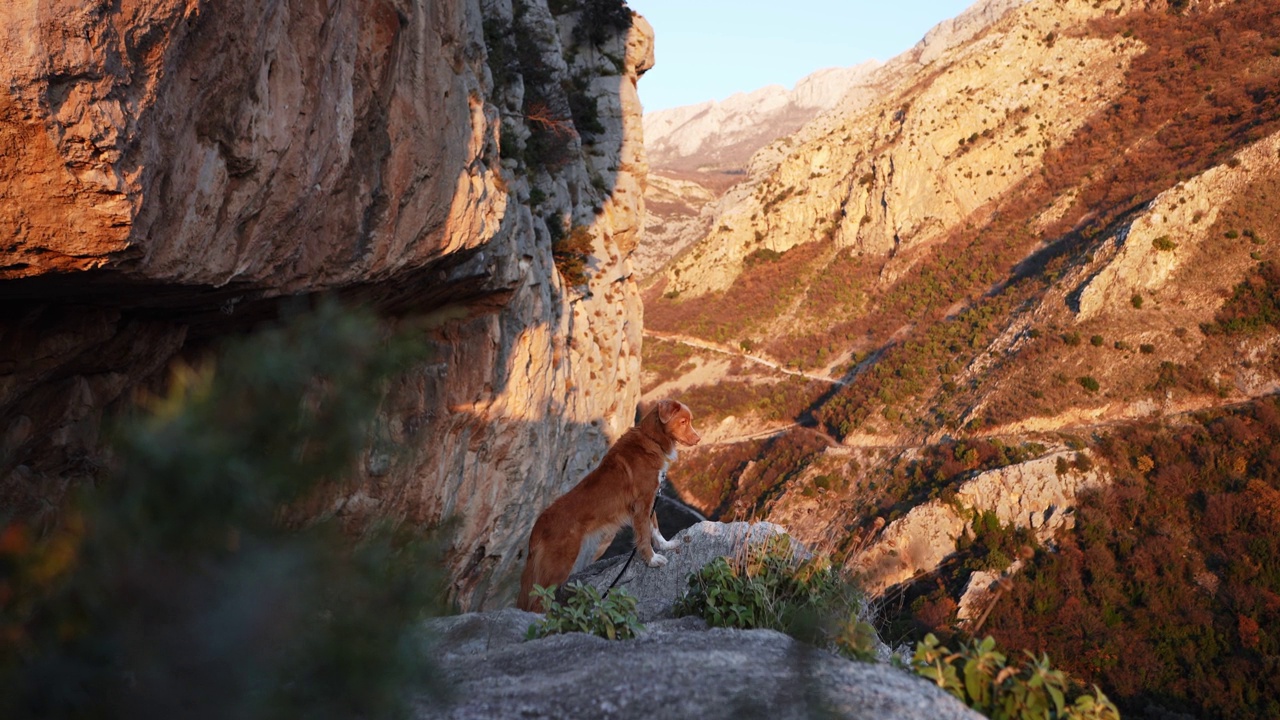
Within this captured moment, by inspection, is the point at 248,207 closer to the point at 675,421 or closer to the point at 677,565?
the point at 675,421

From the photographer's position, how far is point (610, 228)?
2289cm

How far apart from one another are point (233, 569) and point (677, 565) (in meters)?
6.88

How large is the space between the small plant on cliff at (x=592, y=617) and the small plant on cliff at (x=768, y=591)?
2.78 ft

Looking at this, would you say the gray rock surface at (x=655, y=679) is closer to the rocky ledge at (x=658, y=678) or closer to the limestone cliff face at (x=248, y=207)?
the rocky ledge at (x=658, y=678)

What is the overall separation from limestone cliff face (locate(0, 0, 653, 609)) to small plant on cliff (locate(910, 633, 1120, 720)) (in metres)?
2.53

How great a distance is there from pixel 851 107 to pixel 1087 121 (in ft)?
100

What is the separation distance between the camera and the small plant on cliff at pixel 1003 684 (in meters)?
3.75

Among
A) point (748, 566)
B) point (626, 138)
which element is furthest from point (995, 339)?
point (748, 566)

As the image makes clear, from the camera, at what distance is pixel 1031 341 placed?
123ft

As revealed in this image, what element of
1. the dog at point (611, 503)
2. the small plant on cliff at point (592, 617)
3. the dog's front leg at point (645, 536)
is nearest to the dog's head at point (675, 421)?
the dog at point (611, 503)

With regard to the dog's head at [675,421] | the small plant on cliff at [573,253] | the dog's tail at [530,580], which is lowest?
the dog's tail at [530,580]

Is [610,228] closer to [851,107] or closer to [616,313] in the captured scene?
[616,313]

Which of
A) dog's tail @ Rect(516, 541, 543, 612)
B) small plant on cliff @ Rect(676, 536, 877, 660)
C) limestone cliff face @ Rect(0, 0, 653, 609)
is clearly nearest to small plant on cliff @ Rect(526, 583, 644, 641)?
limestone cliff face @ Rect(0, 0, 653, 609)

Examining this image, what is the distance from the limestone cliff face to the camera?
3479 mm
